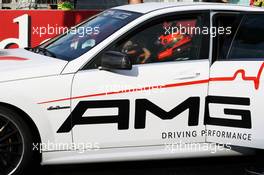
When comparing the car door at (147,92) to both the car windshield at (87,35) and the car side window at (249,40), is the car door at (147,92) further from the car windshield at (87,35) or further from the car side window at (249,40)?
the car side window at (249,40)

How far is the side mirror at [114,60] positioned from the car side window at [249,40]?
3.29ft

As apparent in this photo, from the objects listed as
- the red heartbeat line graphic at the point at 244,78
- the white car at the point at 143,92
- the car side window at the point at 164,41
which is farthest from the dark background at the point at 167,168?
the car side window at the point at 164,41

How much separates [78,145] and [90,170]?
29.2 inches

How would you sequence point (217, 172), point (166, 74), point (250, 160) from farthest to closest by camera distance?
point (250, 160) < point (217, 172) < point (166, 74)

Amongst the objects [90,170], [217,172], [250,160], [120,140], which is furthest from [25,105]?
[250,160]

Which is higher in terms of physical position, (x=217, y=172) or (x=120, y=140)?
(x=120, y=140)

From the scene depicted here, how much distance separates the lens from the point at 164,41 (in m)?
4.87

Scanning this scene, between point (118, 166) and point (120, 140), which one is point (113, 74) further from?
point (118, 166)

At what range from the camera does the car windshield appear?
4.80 metres

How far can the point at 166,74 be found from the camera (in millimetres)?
4672

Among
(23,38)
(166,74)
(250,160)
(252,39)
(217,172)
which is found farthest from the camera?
(23,38)

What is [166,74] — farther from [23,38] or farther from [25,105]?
[23,38]

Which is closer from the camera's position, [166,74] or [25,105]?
[25,105]

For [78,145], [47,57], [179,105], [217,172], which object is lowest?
[217,172]
